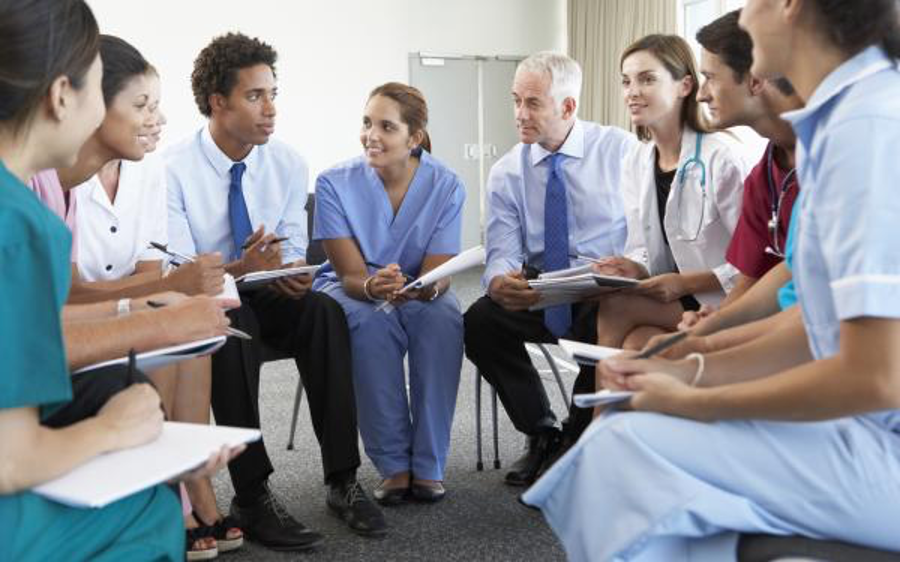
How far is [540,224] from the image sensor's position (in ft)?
11.0

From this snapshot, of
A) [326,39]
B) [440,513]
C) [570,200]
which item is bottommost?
[440,513]

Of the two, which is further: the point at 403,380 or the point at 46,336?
the point at 403,380

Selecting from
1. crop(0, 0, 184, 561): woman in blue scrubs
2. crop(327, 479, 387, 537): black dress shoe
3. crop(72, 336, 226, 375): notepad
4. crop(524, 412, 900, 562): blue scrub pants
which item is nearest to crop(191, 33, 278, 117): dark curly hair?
crop(327, 479, 387, 537): black dress shoe

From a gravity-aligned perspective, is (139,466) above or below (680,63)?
below

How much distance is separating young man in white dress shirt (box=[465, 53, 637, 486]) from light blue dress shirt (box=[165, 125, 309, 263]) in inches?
25.0

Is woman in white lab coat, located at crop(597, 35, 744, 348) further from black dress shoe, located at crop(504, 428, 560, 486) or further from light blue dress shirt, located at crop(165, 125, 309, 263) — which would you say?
light blue dress shirt, located at crop(165, 125, 309, 263)

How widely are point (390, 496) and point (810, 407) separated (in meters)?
1.90

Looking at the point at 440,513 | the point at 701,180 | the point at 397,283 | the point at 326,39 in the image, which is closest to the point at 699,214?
the point at 701,180

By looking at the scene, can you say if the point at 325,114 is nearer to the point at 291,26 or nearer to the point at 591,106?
the point at 291,26

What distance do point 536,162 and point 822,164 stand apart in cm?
208

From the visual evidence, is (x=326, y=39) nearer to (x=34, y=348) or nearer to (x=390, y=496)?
(x=390, y=496)

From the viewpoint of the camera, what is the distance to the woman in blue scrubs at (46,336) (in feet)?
4.12

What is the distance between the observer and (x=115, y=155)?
249cm

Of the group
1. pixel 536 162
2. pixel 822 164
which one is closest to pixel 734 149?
pixel 536 162
